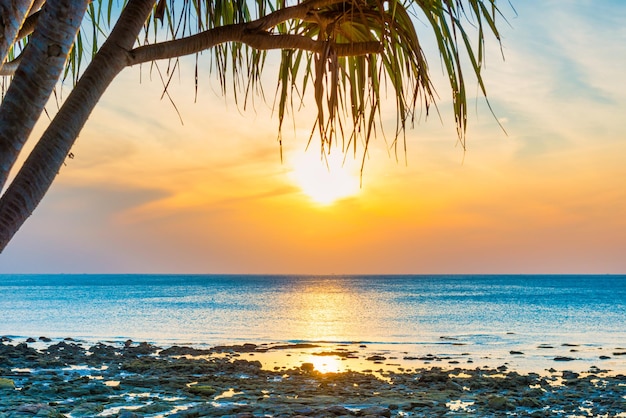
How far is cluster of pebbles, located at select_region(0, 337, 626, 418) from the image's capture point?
6918mm

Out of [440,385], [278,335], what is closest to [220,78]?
[440,385]

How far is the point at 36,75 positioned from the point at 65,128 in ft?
0.65

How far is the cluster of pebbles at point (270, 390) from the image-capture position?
22.7ft

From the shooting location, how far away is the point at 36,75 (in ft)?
4.79

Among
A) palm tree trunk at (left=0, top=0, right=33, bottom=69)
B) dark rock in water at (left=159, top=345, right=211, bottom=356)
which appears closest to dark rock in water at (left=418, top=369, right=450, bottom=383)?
dark rock in water at (left=159, top=345, right=211, bottom=356)

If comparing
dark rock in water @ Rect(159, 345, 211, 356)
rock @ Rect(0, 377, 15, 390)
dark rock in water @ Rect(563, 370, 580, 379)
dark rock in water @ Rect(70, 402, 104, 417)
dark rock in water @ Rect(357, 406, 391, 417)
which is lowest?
dark rock in water @ Rect(563, 370, 580, 379)

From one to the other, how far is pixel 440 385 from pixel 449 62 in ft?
24.1

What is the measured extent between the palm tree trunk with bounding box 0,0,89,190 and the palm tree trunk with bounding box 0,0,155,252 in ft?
0.44

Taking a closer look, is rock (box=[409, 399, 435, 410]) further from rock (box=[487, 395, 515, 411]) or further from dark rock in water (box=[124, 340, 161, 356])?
dark rock in water (box=[124, 340, 161, 356])

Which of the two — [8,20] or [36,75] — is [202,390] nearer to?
[36,75]

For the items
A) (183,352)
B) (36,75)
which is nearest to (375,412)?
(36,75)

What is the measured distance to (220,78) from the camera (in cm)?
276

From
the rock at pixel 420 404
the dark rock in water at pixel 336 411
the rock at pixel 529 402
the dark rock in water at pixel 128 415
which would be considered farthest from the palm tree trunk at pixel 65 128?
the rock at pixel 529 402

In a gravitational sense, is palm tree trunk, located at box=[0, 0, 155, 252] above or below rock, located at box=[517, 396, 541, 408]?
above
